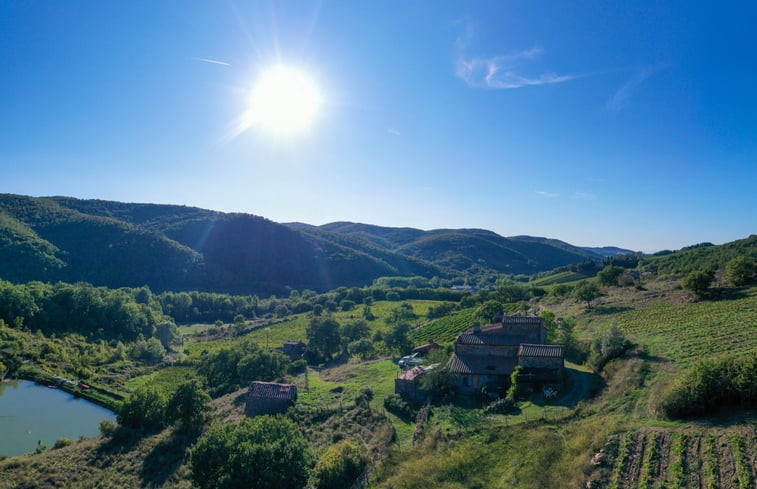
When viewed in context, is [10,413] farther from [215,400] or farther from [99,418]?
[215,400]

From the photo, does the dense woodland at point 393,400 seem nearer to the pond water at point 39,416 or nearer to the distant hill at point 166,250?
the pond water at point 39,416

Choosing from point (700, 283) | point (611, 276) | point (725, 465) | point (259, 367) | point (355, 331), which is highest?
point (611, 276)

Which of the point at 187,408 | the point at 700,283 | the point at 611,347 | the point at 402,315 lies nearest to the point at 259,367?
the point at 187,408

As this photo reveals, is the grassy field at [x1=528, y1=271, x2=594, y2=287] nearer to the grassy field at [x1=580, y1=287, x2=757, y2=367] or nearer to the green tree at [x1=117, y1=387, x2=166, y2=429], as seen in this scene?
the grassy field at [x1=580, y1=287, x2=757, y2=367]

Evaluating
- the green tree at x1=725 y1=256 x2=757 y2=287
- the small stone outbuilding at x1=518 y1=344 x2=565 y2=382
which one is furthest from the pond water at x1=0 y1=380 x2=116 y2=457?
the green tree at x1=725 y1=256 x2=757 y2=287

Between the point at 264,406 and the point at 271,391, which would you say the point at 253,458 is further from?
the point at 271,391

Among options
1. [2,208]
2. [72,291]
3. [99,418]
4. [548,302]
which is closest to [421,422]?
Result: [99,418]
